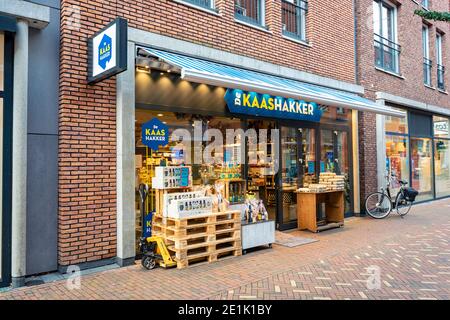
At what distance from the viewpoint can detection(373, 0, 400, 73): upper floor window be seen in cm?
1278

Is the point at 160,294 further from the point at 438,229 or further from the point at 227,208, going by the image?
the point at 438,229

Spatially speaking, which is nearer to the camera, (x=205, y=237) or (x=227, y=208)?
(x=205, y=237)

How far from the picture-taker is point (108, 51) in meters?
5.32

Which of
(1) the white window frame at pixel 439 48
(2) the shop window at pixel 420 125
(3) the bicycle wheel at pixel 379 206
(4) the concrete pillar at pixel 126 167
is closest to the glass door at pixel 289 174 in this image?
(3) the bicycle wheel at pixel 379 206

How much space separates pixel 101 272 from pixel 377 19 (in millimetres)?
12258

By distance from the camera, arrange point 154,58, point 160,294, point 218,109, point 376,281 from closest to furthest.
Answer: point 160,294 → point 376,281 → point 154,58 → point 218,109

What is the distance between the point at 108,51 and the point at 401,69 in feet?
38.9

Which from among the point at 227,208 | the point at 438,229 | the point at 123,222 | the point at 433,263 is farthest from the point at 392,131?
the point at 123,222

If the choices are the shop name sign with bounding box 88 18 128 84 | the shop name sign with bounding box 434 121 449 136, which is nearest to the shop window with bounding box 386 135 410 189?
the shop name sign with bounding box 434 121 449 136

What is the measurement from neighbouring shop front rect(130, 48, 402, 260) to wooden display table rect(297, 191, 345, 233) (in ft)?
1.25

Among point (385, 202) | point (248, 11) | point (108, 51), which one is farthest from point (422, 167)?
point (108, 51)

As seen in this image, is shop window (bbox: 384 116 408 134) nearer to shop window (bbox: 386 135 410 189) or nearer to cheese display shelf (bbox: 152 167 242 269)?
shop window (bbox: 386 135 410 189)

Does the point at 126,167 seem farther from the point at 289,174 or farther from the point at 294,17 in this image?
the point at 294,17

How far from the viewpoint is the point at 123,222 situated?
236 inches
